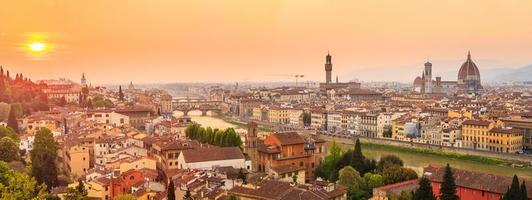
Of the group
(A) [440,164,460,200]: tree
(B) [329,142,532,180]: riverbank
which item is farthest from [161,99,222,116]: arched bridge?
(A) [440,164,460,200]: tree

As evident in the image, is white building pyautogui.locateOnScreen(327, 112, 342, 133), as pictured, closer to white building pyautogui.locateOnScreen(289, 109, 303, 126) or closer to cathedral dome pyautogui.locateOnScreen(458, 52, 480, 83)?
white building pyautogui.locateOnScreen(289, 109, 303, 126)

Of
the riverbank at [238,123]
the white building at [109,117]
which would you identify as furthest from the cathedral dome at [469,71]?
the white building at [109,117]

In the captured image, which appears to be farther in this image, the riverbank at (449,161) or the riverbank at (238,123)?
the riverbank at (238,123)

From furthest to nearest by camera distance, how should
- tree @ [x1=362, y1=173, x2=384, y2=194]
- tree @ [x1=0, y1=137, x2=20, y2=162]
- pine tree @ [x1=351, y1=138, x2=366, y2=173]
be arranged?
1. tree @ [x1=0, y1=137, x2=20, y2=162]
2. pine tree @ [x1=351, y1=138, x2=366, y2=173]
3. tree @ [x1=362, y1=173, x2=384, y2=194]

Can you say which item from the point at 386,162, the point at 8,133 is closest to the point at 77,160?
the point at 8,133

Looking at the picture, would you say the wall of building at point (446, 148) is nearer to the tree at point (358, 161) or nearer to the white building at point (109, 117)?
the tree at point (358, 161)
